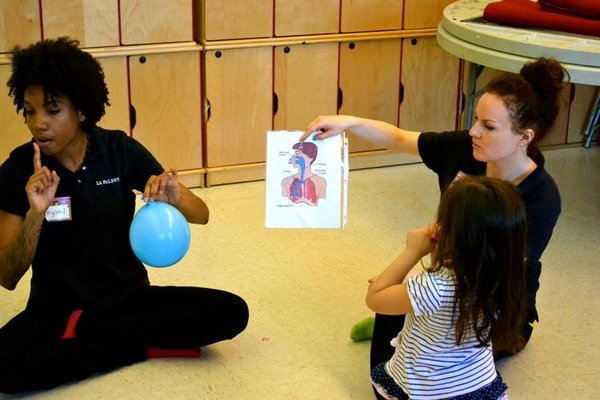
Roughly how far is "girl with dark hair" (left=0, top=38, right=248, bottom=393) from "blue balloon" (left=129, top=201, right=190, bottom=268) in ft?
0.16

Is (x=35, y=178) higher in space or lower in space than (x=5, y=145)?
higher

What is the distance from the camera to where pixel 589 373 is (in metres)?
2.51

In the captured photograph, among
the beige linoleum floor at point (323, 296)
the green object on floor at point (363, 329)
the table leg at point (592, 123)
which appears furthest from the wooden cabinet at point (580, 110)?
the green object on floor at point (363, 329)

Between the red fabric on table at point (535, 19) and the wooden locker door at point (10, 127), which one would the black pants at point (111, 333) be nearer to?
the wooden locker door at point (10, 127)

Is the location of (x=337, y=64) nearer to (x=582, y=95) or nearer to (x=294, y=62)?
(x=294, y=62)

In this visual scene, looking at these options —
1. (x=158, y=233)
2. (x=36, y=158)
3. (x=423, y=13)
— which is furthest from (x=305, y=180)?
(x=423, y=13)

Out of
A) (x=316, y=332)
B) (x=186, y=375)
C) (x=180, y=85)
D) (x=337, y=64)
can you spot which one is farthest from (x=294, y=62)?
(x=186, y=375)

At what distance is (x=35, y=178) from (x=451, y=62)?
2330 mm

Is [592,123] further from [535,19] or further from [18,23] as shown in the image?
[18,23]

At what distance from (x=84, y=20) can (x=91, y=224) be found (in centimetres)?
124

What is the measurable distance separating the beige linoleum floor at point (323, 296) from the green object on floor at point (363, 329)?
0.03m

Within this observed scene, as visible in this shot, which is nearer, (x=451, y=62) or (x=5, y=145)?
(x=5, y=145)

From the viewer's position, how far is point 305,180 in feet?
7.82

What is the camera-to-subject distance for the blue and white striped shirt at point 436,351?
196 centimetres
